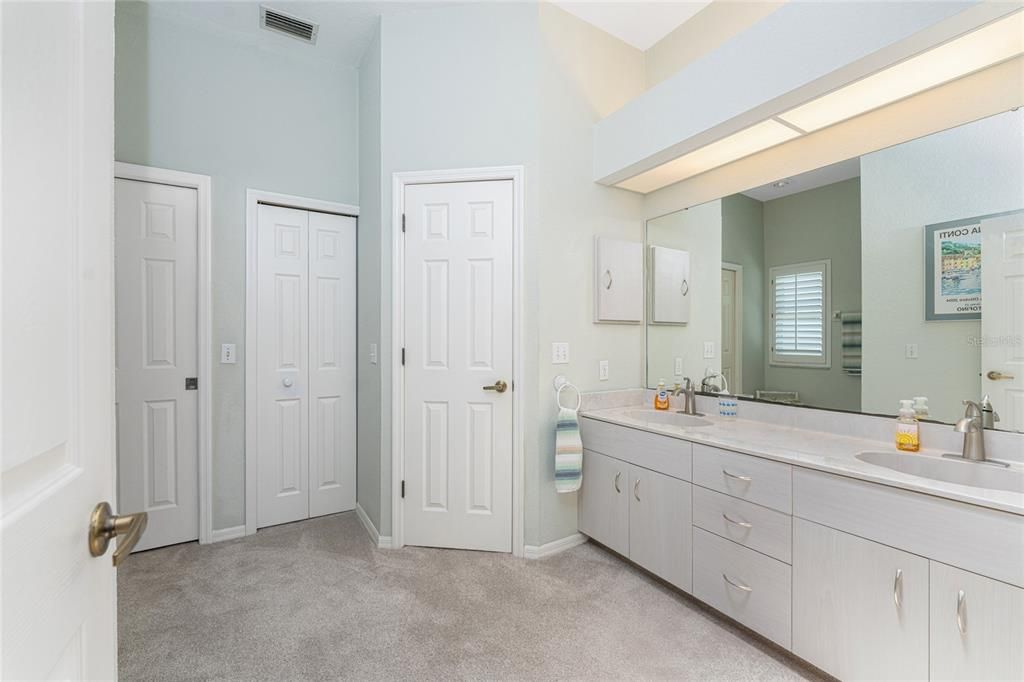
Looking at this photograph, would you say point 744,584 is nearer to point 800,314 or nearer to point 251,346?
point 800,314

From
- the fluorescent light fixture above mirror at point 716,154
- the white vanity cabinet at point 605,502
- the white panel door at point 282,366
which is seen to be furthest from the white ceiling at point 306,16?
the white vanity cabinet at point 605,502

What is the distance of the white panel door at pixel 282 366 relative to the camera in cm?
290

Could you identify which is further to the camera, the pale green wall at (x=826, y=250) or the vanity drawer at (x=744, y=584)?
the pale green wall at (x=826, y=250)

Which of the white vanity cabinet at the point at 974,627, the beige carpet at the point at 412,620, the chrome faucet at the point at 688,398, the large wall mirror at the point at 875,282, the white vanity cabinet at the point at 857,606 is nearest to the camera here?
the white vanity cabinet at the point at 974,627

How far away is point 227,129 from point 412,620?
294cm

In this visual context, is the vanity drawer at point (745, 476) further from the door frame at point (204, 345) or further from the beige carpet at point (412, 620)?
the door frame at point (204, 345)

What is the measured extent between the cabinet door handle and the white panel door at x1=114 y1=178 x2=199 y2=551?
135 inches

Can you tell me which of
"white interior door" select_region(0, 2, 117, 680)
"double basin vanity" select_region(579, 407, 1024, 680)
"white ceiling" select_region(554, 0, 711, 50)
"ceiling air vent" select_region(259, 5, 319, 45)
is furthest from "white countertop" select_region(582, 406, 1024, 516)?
"ceiling air vent" select_region(259, 5, 319, 45)

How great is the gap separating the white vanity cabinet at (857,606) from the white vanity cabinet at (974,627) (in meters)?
0.03

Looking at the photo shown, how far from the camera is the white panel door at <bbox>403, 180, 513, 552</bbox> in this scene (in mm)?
2586

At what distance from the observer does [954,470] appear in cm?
155

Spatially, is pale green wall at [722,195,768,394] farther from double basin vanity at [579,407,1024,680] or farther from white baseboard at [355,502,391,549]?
white baseboard at [355,502,391,549]

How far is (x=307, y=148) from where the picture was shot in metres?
3.00

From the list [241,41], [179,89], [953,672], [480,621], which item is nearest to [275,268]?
[179,89]
